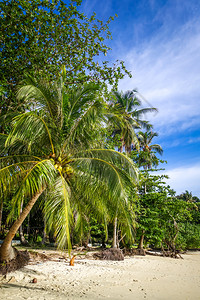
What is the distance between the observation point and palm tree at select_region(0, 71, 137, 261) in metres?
5.21

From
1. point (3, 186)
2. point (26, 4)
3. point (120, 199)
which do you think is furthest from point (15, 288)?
point (26, 4)

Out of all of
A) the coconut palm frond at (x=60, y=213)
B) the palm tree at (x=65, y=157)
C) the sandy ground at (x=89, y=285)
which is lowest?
the sandy ground at (x=89, y=285)

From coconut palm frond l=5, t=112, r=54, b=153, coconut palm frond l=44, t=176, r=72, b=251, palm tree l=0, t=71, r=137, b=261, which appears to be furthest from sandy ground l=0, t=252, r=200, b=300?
coconut palm frond l=5, t=112, r=54, b=153

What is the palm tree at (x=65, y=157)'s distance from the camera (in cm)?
521

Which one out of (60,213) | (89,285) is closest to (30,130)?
(60,213)

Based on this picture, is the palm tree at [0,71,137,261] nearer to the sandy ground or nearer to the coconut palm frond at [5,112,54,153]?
the coconut palm frond at [5,112,54,153]

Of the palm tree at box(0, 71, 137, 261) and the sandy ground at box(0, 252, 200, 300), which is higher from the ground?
the palm tree at box(0, 71, 137, 261)

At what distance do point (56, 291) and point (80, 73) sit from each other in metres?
6.92

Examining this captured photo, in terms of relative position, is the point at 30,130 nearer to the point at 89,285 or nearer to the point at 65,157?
the point at 65,157

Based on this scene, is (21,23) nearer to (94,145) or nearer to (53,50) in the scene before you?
(53,50)

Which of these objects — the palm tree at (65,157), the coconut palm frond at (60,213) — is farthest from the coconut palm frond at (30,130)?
the coconut palm frond at (60,213)

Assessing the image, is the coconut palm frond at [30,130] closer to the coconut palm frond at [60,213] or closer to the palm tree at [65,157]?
the palm tree at [65,157]

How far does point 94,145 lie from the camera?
6699 mm

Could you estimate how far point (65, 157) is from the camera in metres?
6.21
